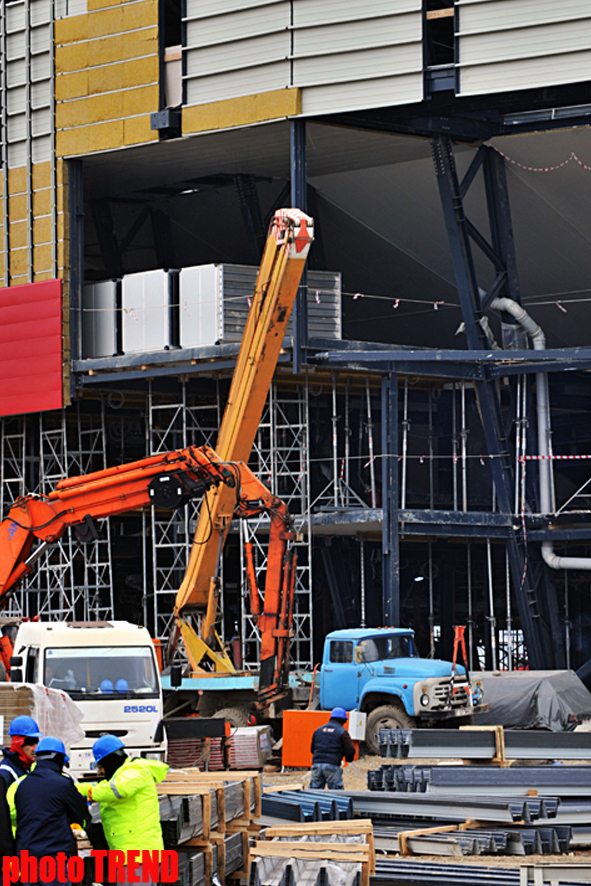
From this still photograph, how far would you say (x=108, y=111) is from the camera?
1342 inches

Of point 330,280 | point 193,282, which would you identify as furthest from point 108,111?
point 330,280

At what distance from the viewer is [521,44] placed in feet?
96.2

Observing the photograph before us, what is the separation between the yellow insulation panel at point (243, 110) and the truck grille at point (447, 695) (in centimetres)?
1450

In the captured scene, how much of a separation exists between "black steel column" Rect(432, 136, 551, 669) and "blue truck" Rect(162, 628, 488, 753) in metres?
6.90

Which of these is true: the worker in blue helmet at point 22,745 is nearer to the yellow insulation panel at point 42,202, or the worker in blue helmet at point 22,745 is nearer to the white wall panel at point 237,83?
the white wall panel at point 237,83

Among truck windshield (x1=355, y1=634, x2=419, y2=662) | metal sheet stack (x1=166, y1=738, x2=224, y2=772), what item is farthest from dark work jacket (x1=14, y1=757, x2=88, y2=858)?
truck windshield (x1=355, y1=634, x2=419, y2=662)

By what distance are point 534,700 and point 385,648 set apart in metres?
3.76

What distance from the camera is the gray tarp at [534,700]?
26.2 m

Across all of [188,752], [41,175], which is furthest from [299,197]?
[188,752]

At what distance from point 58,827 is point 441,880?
15.8 feet

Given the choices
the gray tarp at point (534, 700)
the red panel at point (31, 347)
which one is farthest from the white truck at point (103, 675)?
the red panel at point (31, 347)

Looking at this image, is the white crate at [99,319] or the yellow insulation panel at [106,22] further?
the white crate at [99,319]

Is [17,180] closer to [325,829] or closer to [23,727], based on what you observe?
[325,829]

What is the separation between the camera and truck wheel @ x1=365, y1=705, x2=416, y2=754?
2323cm
